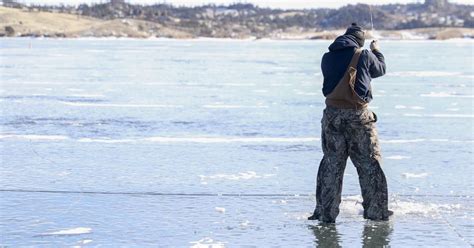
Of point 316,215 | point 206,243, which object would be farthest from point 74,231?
point 316,215

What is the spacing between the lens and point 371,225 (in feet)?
24.9

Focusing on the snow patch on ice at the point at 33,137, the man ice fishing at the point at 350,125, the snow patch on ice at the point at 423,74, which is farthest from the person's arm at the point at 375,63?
the snow patch on ice at the point at 423,74

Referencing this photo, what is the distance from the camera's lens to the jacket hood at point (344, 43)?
291 inches

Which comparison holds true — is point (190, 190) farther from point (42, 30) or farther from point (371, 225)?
point (42, 30)

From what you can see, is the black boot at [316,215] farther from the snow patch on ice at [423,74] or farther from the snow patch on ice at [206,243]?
the snow patch on ice at [423,74]

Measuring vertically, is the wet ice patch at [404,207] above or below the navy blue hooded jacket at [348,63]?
below

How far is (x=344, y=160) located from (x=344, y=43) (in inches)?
37.2

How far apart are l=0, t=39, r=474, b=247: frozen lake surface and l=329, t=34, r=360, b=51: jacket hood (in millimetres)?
1400

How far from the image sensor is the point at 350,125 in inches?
295

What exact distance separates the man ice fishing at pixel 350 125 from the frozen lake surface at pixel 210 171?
0.20 metres

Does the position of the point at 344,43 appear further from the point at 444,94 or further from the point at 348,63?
the point at 444,94

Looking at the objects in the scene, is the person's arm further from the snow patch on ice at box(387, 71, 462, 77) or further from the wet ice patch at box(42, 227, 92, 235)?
the snow patch on ice at box(387, 71, 462, 77)

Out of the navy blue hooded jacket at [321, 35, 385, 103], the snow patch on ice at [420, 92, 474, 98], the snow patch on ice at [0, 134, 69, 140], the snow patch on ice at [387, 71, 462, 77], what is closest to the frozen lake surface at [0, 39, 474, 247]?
the snow patch on ice at [0, 134, 69, 140]

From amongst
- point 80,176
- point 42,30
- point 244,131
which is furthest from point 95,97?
point 42,30
